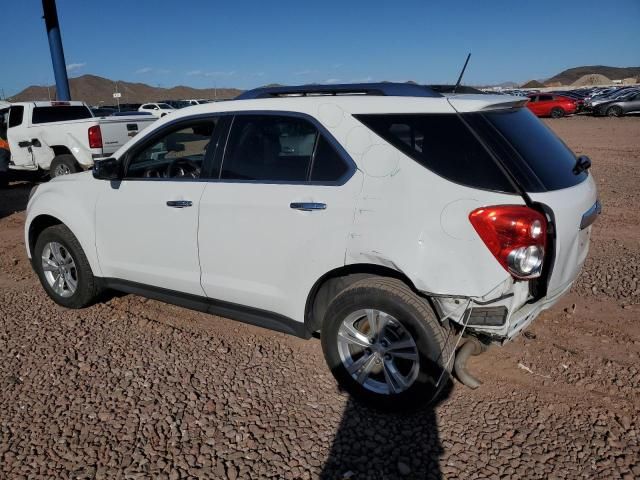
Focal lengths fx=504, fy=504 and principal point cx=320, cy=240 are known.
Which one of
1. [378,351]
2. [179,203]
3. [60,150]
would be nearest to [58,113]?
[60,150]

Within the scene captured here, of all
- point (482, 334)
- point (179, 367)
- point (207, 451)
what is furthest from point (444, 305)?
point (179, 367)

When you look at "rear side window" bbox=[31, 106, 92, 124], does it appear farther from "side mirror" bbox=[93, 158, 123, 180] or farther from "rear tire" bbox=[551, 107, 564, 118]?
"rear tire" bbox=[551, 107, 564, 118]

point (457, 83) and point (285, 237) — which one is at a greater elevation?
point (457, 83)

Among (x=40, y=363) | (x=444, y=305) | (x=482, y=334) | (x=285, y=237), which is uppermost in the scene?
(x=285, y=237)

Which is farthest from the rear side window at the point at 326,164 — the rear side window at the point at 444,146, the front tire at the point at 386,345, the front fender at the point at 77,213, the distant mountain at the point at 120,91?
the distant mountain at the point at 120,91

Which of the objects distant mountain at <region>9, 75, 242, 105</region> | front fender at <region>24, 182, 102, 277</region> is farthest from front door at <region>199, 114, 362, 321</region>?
distant mountain at <region>9, 75, 242, 105</region>

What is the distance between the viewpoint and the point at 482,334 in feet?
9.29

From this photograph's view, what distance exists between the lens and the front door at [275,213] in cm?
299

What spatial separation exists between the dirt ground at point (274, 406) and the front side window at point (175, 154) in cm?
130

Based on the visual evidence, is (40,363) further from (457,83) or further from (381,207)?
(457,83)

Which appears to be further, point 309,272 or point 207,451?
point 309,272

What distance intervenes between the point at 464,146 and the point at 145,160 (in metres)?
2.58

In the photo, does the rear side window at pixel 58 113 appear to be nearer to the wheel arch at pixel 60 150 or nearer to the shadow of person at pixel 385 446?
the wheel arch at pixel 60 150

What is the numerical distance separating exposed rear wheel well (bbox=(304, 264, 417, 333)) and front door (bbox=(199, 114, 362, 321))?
59 millimetres
